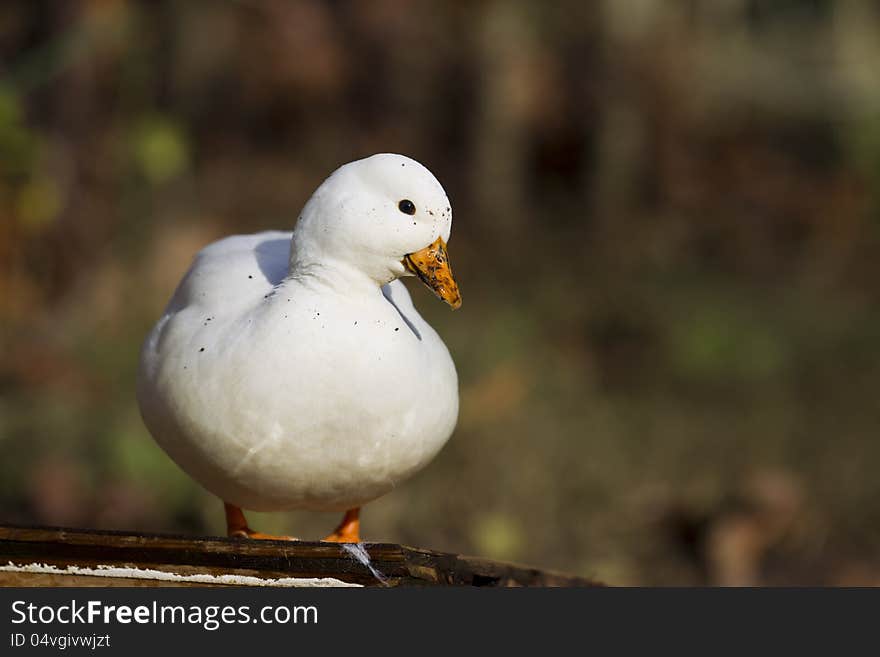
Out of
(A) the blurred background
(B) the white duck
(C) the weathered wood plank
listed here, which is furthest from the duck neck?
(A) the blurred background

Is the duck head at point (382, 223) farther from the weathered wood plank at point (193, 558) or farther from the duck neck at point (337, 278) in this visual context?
the weathered wood plank at point (193, 558)

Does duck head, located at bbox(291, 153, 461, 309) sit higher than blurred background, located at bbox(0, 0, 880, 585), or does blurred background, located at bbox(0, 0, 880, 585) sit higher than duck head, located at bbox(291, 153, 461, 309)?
blurred background, located at bbox(0, 0, 880, 585)

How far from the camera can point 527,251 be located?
8.18 metres

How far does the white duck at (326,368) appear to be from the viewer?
229 centimetres

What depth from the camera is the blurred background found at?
16.1 ft

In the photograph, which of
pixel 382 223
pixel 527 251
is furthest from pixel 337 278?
pixel 527 251

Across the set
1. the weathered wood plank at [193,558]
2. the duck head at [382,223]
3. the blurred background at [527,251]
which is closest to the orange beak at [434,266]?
the duck head at [382,223]

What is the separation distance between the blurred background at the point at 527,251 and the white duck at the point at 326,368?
173cm

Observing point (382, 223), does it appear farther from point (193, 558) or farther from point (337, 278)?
point (193, 558)

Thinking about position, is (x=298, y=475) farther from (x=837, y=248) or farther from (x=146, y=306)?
(x=837, y=248)

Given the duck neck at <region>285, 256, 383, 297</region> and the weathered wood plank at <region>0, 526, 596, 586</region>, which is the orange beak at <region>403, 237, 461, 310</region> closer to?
the duck neck at <region>285, 256, 383, 297</region>

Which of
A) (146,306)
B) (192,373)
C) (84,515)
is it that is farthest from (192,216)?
(192,373)

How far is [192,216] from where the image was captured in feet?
25.9

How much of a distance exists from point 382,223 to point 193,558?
71 centimetres
